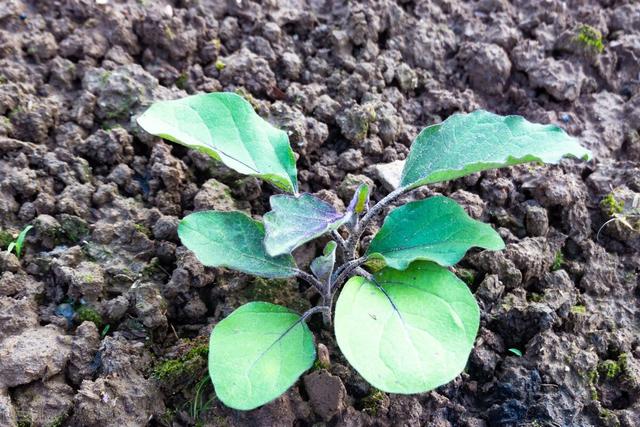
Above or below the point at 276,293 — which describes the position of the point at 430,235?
above

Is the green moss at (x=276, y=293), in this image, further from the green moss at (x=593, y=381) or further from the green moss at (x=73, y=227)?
the green moss at (x=593, y=381)

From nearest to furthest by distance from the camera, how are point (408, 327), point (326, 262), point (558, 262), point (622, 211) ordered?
point (408, 327), point (326, 262), point (558, 262), point (622, 211)

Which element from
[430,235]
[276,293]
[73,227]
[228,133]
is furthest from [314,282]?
[73,227]

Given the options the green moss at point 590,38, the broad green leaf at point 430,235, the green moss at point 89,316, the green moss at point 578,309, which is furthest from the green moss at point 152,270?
the green moss at point 590,38

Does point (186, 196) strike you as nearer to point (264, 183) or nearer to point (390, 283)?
point (264, 183)

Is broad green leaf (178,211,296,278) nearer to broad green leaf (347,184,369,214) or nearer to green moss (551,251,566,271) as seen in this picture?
broad green leaf (347,184,369,214)

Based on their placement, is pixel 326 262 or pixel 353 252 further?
pixel 353 252

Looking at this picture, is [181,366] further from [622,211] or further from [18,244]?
[622,211]
